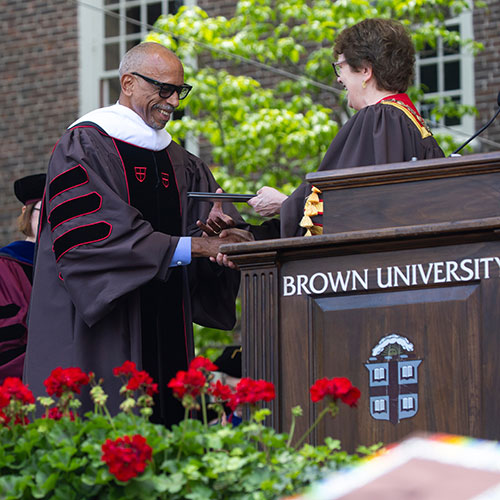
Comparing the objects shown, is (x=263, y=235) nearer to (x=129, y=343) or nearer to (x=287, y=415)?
(x=129, y=343)

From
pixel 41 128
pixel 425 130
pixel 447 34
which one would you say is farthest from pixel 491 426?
pixel 41 128

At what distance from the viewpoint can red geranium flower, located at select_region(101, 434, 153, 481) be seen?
281 centimetres

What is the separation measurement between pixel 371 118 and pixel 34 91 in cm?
928

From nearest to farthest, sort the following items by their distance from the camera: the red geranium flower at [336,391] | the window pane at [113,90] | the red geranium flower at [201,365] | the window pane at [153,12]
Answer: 1. the red geranium flower at [336,391]
2. the red geranium flower at [201,365]
3. the window pane at [153,12]
4. the window pane at [113,90]

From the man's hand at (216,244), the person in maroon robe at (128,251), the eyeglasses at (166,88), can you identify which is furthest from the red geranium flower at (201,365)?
the eyeglasses at (166,88)

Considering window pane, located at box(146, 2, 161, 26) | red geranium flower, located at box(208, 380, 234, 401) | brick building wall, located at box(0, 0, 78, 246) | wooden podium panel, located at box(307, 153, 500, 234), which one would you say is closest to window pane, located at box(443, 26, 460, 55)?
window pane, located at box(146, 2, 161, 26)

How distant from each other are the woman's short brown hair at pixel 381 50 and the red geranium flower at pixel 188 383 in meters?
2.12

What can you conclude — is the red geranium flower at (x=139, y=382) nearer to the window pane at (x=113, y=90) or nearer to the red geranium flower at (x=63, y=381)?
the red geranium flower at (x=63, y=381)

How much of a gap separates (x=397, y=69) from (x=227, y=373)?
2.99 meters

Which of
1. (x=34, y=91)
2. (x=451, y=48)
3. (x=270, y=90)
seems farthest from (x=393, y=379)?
(x=34, y=91)

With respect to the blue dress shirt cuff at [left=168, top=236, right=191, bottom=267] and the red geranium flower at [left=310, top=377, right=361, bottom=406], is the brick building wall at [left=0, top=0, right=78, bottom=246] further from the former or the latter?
the red geranium flower at [left=310, top=377, right=361, bottom=406]

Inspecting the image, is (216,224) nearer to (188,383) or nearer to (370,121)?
(370,121)

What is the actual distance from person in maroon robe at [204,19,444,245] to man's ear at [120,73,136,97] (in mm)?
706

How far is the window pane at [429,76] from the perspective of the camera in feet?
38.2
